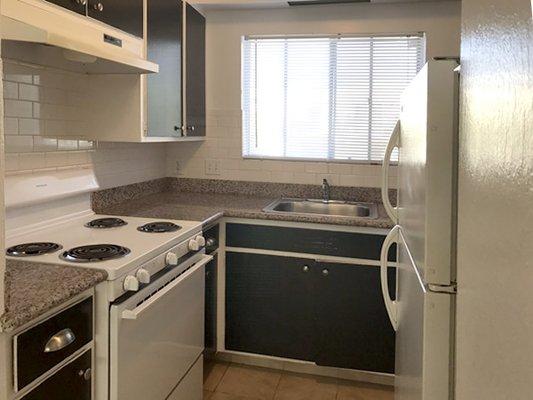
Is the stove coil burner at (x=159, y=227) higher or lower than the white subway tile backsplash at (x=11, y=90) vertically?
lower

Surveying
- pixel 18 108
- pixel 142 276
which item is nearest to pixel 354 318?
pixel 142 276

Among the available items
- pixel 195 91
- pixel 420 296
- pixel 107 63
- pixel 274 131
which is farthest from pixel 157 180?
pixel 420 296

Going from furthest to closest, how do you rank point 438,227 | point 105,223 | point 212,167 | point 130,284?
1. point 212,167
2. point 105,223
3. point 130,284
4. point 438,227

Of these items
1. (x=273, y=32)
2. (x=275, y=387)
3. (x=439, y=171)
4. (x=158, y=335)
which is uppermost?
(x=273, y=32)

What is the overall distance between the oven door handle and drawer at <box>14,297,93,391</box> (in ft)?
0.41

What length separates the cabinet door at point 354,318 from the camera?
2473mm

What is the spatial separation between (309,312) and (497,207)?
2073mm

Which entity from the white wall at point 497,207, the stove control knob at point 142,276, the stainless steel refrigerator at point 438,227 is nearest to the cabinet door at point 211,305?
the stove control knob at point 142,276

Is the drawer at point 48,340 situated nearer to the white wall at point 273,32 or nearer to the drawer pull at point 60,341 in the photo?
the drawer pull at point 60,341

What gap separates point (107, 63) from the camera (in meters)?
1.89

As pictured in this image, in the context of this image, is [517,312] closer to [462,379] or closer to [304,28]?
[462,379]

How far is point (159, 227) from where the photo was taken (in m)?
2.12

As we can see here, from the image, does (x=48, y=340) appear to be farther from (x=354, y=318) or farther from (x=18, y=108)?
(x=354, y=318)

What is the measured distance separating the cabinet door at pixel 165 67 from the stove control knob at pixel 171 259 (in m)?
0.79
